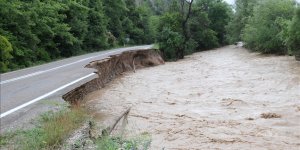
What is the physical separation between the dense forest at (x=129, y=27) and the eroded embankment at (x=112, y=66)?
4.90m

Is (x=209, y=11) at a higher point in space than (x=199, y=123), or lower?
higher

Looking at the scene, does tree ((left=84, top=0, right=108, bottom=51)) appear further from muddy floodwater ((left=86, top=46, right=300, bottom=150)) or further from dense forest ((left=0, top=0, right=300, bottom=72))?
muddy floodwater ((left=86, top=46, right=300, bottom=150))

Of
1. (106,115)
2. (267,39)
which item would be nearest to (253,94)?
(106,115)

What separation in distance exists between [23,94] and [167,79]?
41.5 feet

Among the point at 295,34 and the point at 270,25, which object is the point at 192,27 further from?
the point at 295,34

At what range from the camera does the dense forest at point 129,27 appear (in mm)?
23609

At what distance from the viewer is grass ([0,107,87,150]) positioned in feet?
21.2

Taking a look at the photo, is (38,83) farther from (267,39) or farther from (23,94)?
(267,39)

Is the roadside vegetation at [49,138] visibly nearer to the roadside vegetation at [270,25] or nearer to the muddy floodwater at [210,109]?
the muddy floodwater at [210,109]

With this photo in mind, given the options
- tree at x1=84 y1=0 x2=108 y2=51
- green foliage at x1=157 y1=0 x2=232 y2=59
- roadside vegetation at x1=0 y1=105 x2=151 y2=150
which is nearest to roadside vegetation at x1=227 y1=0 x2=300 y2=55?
green foliage at x1=157 y1=0 x2=232 y2=59

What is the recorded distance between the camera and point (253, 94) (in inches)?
651

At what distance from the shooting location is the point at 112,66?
23.5 meters

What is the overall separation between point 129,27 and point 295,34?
39954 millimetres

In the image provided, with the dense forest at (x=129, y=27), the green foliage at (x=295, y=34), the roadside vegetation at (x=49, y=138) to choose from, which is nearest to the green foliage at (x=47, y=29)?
the dense forest at (x=129, y=27)
